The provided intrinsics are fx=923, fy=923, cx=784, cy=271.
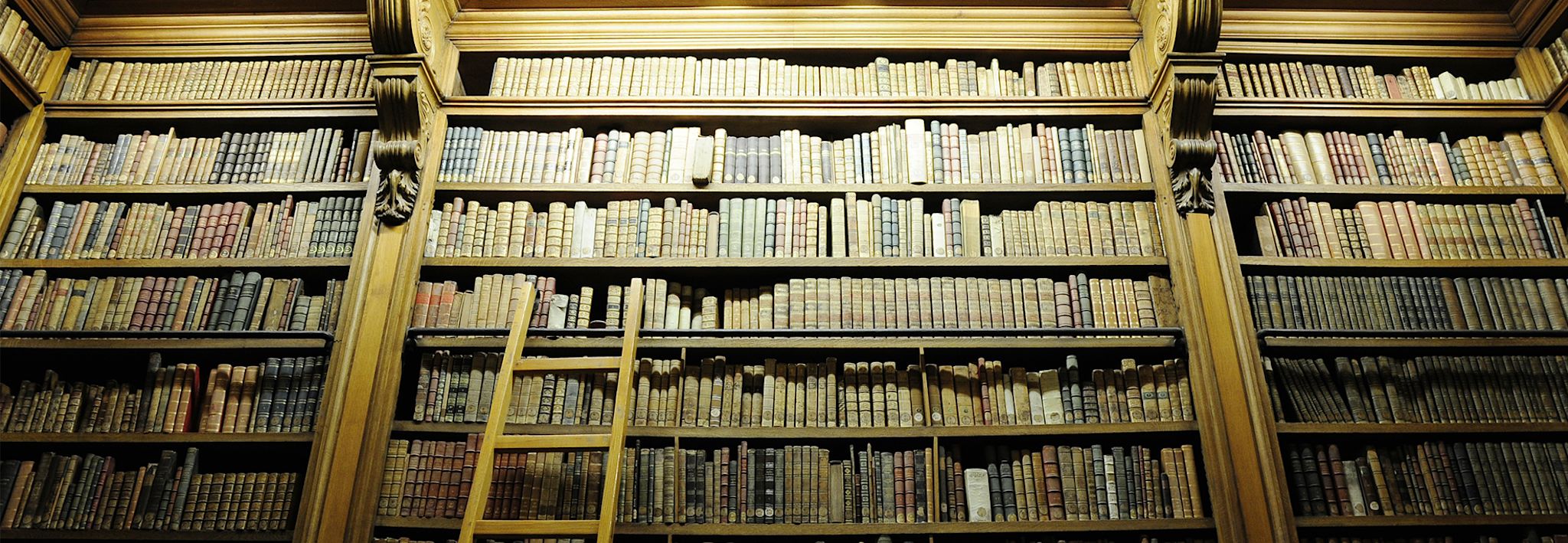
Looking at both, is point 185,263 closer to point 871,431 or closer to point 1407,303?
point 871,431

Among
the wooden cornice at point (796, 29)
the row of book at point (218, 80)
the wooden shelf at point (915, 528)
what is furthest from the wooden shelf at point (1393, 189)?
the row of book at point (218, 80)

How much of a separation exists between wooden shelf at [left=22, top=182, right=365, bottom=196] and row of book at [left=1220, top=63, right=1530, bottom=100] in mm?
2699

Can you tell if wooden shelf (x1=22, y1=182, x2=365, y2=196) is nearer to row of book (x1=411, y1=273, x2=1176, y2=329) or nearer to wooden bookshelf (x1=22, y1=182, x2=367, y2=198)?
wooden bookshelf (x1=22, y1=182, x2=367, y2=198)

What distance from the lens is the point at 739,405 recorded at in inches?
94.7

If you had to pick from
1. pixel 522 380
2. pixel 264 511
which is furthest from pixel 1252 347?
pixel 264 511

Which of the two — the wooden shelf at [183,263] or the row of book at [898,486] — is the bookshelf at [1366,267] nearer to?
the row of book at [898,486]

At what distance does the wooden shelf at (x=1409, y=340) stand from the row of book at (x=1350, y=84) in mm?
806

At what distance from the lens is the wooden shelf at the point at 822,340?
244 centimetres

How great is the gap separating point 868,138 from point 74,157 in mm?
2422

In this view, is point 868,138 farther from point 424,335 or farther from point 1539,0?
point 1539,0

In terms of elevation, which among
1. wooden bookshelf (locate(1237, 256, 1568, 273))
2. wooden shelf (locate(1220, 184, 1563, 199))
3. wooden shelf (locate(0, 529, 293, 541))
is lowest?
wooden shelf (locate(0, 529, 293, 541))

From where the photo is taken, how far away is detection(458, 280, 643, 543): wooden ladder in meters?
1.99

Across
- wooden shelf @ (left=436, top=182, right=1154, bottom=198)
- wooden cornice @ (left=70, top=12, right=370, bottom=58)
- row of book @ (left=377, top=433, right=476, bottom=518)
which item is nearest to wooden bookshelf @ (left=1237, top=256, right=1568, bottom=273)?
wooden shelf @ (left=436, top=182, right=1154, bottom=198)

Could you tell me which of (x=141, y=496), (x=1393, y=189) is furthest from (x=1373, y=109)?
(x=141, y=496)
